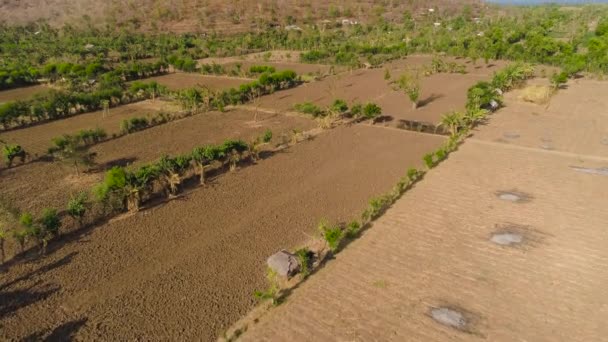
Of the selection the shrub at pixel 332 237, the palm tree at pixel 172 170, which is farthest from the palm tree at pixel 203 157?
the shrub at pixel 332 237

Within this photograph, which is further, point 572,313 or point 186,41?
point 186,41

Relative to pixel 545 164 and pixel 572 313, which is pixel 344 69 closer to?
pixel 545 164

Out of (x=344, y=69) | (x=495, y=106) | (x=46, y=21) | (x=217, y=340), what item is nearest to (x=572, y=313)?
(x=217, y=340)

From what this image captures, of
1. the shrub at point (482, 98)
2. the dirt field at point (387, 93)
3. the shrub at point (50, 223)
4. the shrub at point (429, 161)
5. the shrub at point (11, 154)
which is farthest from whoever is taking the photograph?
the dirt field at point (387, 93)

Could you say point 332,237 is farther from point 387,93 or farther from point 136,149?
point 387,93

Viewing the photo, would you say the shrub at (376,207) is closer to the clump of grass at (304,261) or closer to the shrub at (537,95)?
the clump of grass at (304,261)
